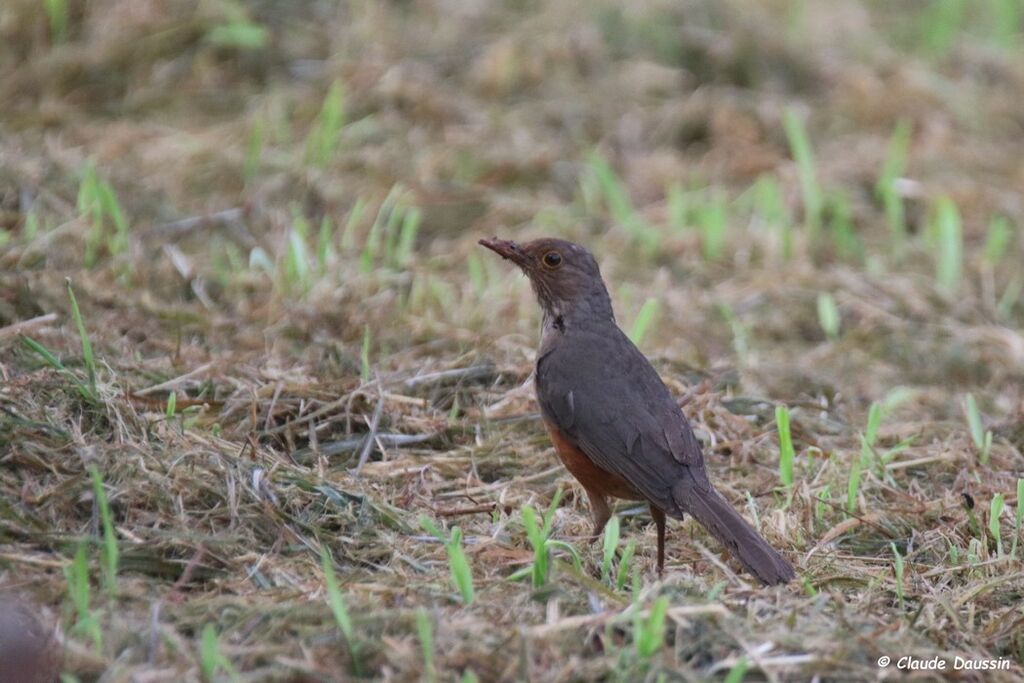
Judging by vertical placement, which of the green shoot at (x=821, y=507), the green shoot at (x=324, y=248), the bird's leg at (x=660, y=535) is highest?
the green shoot at (x=324, y=248)

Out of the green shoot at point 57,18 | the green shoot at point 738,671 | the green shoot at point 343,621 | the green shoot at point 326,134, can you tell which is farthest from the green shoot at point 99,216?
the green shoot at point 738,671

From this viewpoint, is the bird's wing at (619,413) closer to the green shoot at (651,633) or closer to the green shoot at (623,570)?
the green shoot at (623,570)

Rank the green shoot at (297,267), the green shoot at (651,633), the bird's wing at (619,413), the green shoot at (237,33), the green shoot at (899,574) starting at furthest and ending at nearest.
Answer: the green shoot at (237,33), the green shoot at (297,267), the bird's wing at (619,413), the green shoot at (899,574), the green shoot at (651,633)

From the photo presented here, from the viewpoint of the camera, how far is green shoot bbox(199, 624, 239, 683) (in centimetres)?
331

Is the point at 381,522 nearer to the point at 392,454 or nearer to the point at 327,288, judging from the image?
the point at 392,454

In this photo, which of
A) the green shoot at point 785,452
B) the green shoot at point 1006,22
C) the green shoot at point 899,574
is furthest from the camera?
the green shoot at point 1006,22

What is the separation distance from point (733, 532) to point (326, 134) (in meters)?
4.15

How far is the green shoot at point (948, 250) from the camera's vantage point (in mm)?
7676

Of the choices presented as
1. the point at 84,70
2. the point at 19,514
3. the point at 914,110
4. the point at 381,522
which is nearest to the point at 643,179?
the point at 914,110

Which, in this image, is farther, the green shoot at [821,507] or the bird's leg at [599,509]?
the green shoot at [821,507]

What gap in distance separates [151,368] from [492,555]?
5.56 feet

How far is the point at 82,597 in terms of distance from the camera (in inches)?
138

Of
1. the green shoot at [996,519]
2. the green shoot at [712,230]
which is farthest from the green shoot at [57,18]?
the green shoot at [996,519]

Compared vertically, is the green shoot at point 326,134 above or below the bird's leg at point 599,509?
above
